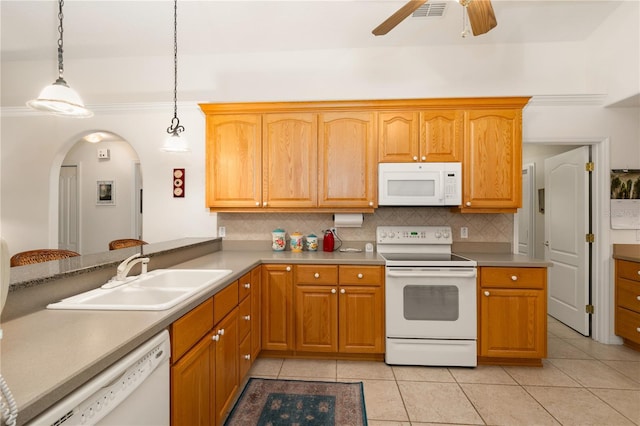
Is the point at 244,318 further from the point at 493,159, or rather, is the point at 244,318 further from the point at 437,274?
the point at 493,159

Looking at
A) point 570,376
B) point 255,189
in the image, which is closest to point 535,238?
point 570,376

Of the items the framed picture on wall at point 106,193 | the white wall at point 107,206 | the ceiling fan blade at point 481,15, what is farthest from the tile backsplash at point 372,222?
the framed picture on wall at point 106,193

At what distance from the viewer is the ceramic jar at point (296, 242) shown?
3.09 metres

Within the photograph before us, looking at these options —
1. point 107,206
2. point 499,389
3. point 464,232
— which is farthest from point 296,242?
point 107,206

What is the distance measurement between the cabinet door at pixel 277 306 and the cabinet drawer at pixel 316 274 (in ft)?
0.25

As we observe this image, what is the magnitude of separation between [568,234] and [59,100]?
4565 mm

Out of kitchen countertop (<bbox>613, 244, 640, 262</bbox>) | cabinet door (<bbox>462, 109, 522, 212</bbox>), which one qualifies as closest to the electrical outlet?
cabinet door (<bbox>462, 109, 522, 212</bbox>)

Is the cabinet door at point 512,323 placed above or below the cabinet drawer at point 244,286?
below

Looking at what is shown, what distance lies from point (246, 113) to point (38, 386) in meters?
2.61

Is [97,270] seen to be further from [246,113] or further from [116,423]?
[246,113]

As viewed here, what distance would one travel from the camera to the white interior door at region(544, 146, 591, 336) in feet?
10.4

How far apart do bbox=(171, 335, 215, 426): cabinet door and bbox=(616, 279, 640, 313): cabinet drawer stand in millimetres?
3546

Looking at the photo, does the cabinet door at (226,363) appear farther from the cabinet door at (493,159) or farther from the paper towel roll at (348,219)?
the cabinet door at (493,159)

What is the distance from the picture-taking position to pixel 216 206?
3004 millimetres
